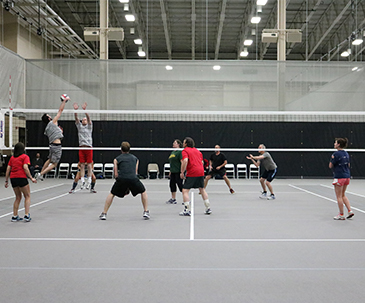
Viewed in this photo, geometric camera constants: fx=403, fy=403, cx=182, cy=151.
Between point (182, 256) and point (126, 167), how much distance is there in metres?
2.93

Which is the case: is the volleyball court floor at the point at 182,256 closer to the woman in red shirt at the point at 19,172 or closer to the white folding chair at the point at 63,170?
the woman in red shirt at the point at 19,172

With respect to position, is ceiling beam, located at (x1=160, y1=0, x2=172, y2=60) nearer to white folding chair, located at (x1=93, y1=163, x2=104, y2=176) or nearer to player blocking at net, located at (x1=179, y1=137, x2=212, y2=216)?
white folding chair, located at (x1=93, y1=163, x2=104, y2=176)

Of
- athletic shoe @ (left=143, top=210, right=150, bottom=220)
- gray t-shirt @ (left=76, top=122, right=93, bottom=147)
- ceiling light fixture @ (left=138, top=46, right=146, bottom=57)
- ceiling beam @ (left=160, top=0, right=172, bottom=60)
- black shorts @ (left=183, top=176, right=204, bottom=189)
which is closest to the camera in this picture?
athletic shoe @ (left=143, top=210, right=150, bottom=220)

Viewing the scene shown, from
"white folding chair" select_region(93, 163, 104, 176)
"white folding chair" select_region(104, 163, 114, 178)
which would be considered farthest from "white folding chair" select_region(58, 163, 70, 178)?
"white folding chair" select_region(104, 163, 114, 178)

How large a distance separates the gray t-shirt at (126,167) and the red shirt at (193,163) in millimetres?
1244

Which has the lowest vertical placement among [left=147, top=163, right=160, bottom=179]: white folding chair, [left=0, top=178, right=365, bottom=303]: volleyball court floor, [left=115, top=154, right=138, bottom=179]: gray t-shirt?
[left=0, top=178, right=365, bottom=303]: volleyball court floor

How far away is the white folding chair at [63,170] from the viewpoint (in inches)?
807

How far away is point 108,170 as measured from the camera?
20.8 meters

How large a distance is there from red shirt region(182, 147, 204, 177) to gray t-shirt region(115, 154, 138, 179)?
1.24 meters

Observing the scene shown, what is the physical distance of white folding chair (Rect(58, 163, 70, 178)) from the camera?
2049 centimetres

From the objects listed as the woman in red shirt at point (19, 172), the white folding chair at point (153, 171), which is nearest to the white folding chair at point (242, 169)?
the white folding chair at point (153, 171)

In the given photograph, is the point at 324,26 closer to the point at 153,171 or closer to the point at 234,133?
the point at 234,133

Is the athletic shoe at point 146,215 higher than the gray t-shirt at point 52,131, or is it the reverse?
the gray t-shirt at point 52,131

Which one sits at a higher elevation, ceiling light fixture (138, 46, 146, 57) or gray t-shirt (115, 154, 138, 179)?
ceiling light fixture (138, 46, 146, 57)
